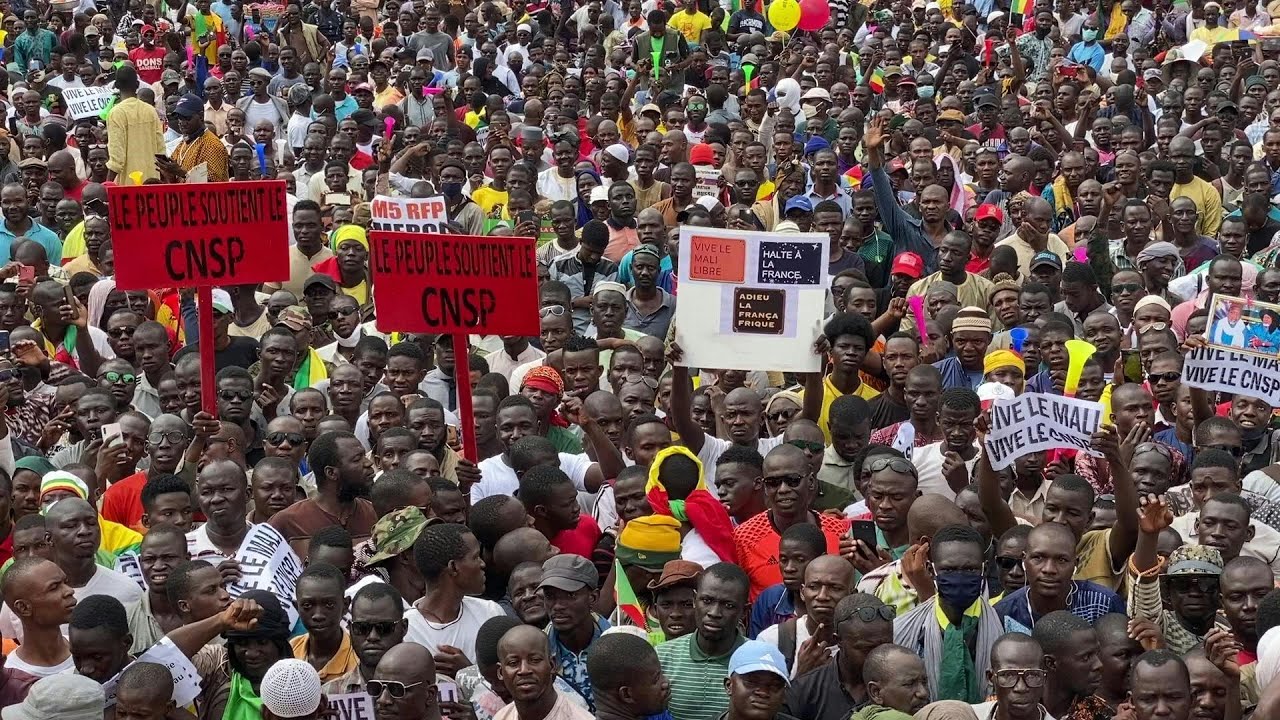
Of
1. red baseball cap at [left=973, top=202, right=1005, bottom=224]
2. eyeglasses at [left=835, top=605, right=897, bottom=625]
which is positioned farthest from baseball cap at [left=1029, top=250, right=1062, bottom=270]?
eyeglasses at [left=835, top=605, right=897, bottom=625]

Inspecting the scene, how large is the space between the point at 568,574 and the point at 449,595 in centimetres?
53

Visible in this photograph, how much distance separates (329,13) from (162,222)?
13.5 metres

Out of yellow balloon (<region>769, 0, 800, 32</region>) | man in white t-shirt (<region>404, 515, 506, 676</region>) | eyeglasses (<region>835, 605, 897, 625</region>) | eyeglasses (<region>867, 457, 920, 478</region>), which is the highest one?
yellow balloon (<region>769, 0, 800, 32</region>)

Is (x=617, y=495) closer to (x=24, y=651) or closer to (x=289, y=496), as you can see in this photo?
(x=289, y=496)

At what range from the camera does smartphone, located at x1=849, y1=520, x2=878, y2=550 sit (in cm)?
835

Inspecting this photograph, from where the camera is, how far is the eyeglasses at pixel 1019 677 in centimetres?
675

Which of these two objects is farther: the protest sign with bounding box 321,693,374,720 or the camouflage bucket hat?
the camouflage bucket hat

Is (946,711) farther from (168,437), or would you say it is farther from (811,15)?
(811,15)

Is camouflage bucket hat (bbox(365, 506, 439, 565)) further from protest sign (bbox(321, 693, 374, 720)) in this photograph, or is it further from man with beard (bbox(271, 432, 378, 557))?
protest sign (bbox(321, 693, 374, 720))

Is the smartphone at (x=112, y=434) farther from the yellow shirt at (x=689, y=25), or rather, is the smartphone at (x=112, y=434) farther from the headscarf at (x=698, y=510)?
the yellow shirt at (x=689, y=25)

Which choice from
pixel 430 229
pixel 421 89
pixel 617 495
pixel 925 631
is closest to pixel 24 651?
pixel 617 495

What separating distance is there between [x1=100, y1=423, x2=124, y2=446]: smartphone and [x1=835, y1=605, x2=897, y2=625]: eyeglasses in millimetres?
4119

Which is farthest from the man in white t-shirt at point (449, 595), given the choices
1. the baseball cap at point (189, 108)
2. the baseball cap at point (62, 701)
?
the baseball cap at point (189, 108)

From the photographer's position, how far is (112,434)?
9.79m
